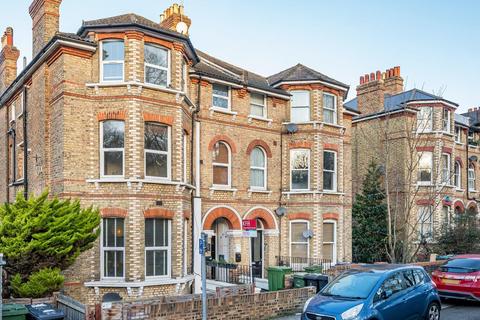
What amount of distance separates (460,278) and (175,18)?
629 inches

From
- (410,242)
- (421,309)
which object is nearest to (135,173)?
(421,309)

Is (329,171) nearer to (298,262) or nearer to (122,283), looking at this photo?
(298,262)

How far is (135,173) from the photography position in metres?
15.4

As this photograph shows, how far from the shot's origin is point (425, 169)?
28.3 metres

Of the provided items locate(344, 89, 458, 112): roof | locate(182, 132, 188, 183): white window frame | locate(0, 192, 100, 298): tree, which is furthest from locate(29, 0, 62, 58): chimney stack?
locate(344, 89, 458, 112): roof

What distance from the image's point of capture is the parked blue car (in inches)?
368

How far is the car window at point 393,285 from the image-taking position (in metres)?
9.76

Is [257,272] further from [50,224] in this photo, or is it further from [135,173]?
[50,224]

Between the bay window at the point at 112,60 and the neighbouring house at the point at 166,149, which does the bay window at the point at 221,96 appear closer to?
the neighbouring house at the point at 166,149

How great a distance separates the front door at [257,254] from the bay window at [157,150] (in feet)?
23.0

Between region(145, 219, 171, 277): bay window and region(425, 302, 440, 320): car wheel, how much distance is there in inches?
341

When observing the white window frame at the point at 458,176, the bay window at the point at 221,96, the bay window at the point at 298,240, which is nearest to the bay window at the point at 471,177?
the white window frame at the point at 458,176

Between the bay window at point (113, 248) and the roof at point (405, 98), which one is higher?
the roof at point (405, 98)

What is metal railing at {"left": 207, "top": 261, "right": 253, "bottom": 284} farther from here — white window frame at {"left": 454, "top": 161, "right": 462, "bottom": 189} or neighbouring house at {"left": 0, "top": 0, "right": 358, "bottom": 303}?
white window frame at {"left": 454, "top": 161, "right": 462, "bottom": 189}
